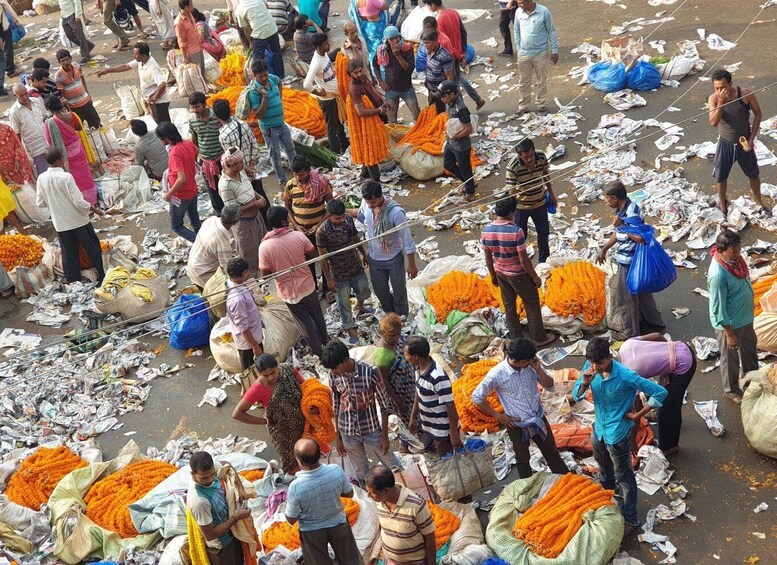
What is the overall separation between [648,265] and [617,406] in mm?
1999

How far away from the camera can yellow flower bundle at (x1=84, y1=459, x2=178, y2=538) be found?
700 centimetres

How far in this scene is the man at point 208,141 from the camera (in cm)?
1027

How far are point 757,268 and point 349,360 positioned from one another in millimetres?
4155

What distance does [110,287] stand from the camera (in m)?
9.65

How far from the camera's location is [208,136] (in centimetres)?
1027

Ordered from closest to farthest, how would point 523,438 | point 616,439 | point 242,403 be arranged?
point 616,439 < point 523,438 < point 242,403

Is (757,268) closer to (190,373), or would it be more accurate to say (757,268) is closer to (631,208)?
(631,208)

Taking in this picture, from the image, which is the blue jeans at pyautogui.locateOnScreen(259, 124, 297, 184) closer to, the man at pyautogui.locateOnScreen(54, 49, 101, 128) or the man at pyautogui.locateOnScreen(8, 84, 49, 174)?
the man at pyautogui.locateOnScreen(8, 84, 49, 174)

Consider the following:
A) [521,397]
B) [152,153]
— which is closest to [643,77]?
[152,153]

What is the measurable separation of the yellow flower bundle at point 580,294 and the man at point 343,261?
1.66 meters

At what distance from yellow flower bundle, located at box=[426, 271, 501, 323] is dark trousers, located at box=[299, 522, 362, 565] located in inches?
117

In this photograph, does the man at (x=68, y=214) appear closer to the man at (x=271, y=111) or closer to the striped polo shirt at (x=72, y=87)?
the man at (x=271, y=111)

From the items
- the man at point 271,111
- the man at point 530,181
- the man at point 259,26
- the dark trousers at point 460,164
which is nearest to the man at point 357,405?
the man at point 530,181

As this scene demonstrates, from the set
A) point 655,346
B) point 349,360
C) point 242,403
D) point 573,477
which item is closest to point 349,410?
point 349,360
